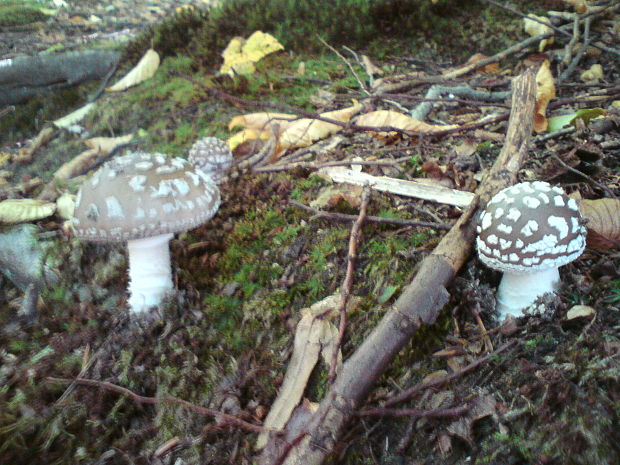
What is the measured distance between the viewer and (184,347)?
2393 millimetres

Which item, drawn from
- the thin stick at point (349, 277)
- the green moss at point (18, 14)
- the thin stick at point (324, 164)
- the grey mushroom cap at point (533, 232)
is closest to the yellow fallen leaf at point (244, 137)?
→ the thin stick at point (324, 164)

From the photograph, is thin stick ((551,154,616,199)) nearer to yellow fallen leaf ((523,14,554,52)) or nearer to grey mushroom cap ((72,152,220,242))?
grey mushroom cap ((72,152,220,242))

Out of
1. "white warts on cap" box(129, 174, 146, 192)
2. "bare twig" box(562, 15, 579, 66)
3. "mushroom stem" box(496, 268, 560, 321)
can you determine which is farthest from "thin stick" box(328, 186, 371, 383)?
"bare twig" box(562, 15, 579, 66)

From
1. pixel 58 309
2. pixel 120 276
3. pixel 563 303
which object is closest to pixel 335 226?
pixel 563 303

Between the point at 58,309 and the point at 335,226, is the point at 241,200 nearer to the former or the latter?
the point at 335,226

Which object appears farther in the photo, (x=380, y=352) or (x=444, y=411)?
(x=380, y=352)

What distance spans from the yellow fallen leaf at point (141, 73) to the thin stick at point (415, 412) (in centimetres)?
470

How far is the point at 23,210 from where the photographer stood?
10.2 feet

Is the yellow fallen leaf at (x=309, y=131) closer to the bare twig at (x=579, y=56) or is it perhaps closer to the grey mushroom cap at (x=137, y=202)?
the grey mushroom cap at (x=137, y=202)

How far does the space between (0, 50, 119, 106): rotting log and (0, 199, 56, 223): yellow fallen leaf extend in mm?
2990

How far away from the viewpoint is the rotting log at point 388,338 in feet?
5.36

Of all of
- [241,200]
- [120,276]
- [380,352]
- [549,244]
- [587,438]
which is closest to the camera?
[587,438]

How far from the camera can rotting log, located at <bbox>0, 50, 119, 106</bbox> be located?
5359 mm

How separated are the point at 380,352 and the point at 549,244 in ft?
2.89
